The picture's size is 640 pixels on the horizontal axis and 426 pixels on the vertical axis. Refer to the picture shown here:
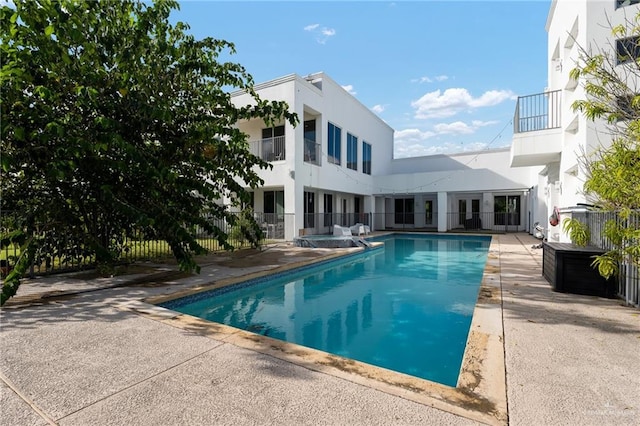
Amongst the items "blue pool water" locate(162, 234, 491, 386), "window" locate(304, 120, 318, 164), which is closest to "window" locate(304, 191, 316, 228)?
"window" locate(304, 120, 318, 164)

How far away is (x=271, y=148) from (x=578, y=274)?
44.7 ft

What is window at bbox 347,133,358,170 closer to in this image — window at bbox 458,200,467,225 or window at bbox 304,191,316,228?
window at bbox 304,191,316,228

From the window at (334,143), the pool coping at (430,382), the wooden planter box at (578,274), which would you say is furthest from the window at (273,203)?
the wooden planter box at (578,274)

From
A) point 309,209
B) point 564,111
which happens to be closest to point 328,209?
point 309,209

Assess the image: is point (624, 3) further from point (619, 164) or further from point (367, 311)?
point (367, 311)

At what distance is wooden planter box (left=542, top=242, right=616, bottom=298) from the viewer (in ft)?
17.2

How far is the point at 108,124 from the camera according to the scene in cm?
559

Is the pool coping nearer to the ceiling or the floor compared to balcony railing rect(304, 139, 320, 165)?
nearer to the floor

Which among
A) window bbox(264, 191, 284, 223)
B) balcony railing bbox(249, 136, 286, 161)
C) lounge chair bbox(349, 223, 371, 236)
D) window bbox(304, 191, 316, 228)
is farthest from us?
lounge chair bbox(349, 223, 371, 236)

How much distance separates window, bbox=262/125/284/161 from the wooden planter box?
40.8 ft

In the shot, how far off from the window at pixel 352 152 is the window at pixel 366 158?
1.26 m

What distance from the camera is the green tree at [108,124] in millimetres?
5406

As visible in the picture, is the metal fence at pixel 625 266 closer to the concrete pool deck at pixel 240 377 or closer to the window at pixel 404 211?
the concrete pool deck at pixel 240 377

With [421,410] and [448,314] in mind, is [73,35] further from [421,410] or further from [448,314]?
[448,314]
